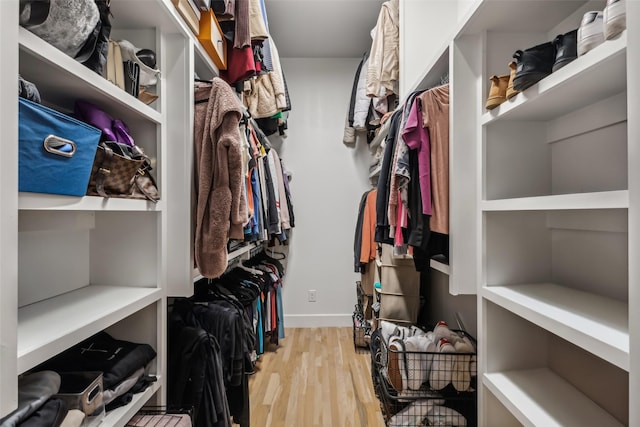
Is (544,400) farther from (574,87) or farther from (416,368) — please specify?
(574,87)

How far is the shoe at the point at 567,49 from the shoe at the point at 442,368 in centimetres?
105

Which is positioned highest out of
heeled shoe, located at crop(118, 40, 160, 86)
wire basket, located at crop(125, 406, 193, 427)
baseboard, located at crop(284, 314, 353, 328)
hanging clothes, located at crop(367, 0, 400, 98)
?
hanging clothes, located at crop(367, 0, 400, 98)

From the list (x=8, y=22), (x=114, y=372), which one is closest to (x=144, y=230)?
(x=114, y=372)

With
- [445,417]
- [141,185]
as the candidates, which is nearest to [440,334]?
[445,417]

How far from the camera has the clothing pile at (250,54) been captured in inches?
62.8

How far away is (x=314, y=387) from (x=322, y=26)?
2819 mm

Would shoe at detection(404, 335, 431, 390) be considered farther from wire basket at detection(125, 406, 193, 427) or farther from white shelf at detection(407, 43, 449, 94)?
white shelf at detection(407, 43, 449, 94)

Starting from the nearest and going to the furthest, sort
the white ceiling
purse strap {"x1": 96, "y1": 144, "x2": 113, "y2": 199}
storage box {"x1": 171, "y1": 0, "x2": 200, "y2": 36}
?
purse strap {"x1": 96, "y1": 144, "x2": 113, "y2": 199}
storage box {"x1": 171, "y1": 0, "x2": 200, "y2": 36}
the white ceiling

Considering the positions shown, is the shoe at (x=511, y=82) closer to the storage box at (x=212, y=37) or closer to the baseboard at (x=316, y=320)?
the storage box at (x=212, y=37)

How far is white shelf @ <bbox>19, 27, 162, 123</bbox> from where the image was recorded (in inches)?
28.1

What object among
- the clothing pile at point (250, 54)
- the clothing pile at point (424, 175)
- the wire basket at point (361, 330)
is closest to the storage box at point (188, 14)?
the clothing pile at point (250, 54)

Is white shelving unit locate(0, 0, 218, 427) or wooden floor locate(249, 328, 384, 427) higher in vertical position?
white shelving unit locate(0, 0, 218, 427)

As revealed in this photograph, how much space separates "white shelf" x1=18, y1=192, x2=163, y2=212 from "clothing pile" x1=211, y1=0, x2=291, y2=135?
0.89 meters

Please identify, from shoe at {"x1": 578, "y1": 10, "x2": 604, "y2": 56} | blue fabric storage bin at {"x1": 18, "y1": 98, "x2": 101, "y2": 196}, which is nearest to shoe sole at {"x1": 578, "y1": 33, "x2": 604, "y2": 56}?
shoe at {"x1": 578, "y1": 10, "x2": 604, "y2": 56}
